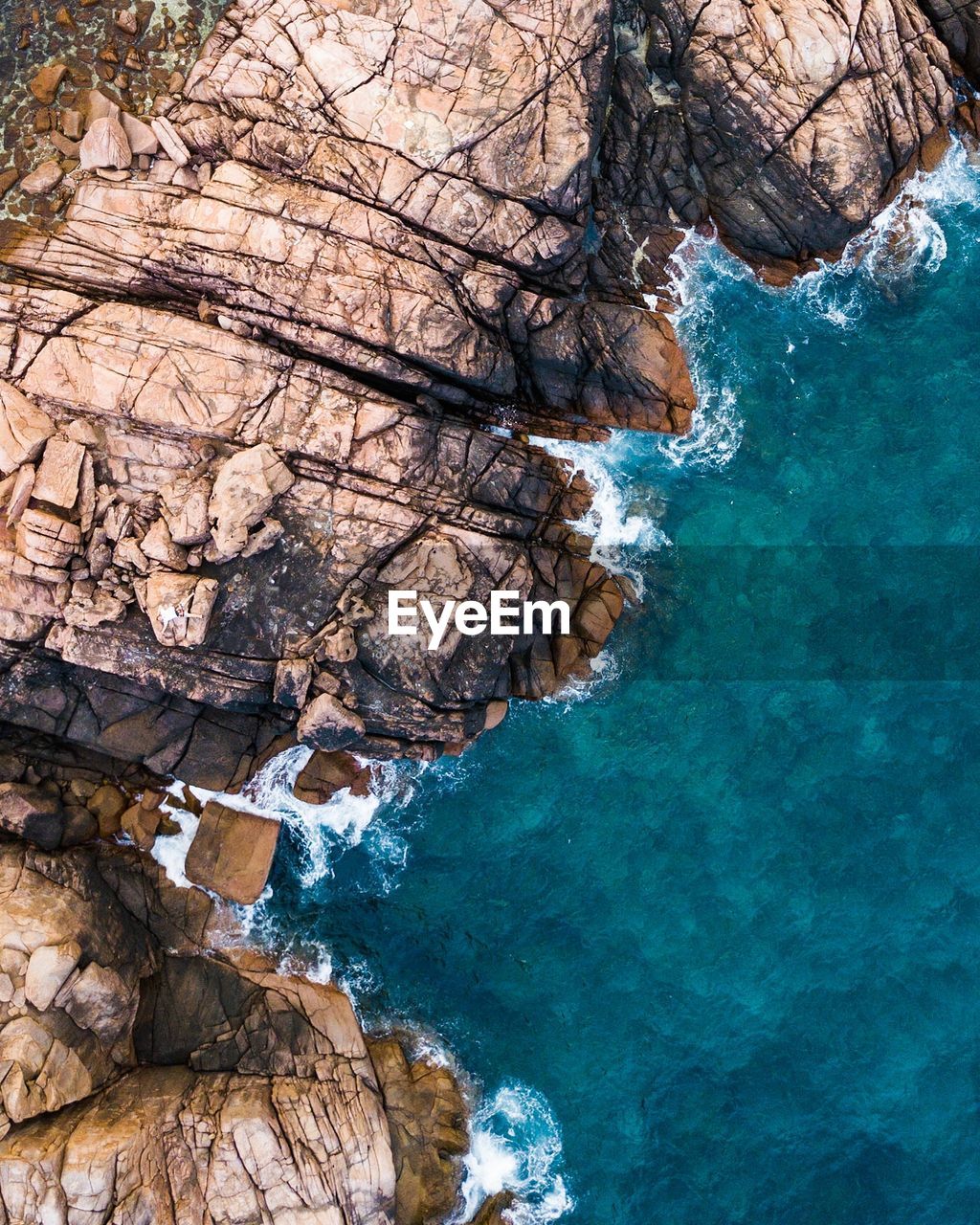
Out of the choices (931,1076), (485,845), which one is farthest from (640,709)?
(931,1076)

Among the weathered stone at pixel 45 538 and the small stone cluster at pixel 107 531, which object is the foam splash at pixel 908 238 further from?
the weathered stone at pixel 45 538

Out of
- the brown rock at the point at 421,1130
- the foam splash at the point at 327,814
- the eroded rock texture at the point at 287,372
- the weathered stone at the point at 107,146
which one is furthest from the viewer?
the foam splash at the point at 327,814

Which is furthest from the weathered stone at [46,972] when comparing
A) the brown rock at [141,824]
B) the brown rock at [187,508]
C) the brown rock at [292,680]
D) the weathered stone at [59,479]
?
the weathered stone at [59,479]

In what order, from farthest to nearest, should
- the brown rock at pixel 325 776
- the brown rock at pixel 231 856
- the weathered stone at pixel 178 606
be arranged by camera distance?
the brown rock at pixel 325 776 < the brown rock at pixel 231 856 < the weathered stone at pixel 178 606

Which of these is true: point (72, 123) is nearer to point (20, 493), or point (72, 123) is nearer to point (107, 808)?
point (20, 493)

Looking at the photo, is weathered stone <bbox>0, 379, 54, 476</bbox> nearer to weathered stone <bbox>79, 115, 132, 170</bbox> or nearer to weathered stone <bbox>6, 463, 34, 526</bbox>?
weathered stone <bbox>6, 463, 34, 526</bbox>

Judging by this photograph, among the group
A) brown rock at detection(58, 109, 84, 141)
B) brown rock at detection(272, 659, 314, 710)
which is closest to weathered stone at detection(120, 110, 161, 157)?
brown rock at detection(58, 109, 84, 141)
